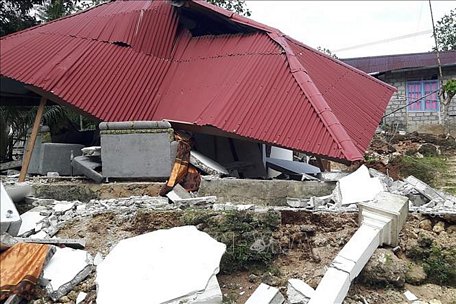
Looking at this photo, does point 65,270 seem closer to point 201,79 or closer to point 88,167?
point 88,167

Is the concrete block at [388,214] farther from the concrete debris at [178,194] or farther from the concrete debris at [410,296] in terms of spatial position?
the concrete debris at [178,194]

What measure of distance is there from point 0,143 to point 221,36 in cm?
665

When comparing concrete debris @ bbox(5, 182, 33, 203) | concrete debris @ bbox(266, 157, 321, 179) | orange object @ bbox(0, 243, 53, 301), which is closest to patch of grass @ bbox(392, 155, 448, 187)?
concrete debris @ bbox(266, 157, 321, 179)

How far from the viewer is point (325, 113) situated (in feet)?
19.3

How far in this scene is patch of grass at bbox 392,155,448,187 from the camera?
9.08 metres

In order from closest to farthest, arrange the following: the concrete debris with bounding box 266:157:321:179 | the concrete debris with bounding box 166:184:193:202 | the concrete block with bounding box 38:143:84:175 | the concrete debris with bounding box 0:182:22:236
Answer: the concrete debris with bounding box 0:182:22:236 < the concrete debris with bounding box 166:184:193:202 < the concrete block with bounding box 38:143:84:175 < the concrete debris with bounding box 266:157:321:179

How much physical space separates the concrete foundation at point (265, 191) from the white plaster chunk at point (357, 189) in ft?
0.78

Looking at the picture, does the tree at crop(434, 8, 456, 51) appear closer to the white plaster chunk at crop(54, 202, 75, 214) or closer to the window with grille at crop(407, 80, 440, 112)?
the window with grille at crop(407, 80, 440, 112)

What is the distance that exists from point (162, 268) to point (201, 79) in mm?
4373

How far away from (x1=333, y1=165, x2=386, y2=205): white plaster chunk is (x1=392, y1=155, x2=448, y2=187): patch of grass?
4333 millimetres

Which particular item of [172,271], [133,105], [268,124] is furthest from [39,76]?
[172,271]

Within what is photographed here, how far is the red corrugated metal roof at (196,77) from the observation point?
602cm

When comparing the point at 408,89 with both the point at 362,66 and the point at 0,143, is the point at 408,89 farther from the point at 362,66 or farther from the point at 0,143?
the point at 0,143

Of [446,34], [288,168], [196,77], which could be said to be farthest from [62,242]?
[446,34]
